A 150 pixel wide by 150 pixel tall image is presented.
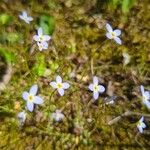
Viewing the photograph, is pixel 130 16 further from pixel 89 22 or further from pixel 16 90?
pixel 16 90

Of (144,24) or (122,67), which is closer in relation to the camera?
(122,67)

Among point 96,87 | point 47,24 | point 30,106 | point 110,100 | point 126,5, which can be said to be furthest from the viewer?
point 126,5

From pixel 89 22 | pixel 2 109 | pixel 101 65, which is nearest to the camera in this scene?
pixel 2 109

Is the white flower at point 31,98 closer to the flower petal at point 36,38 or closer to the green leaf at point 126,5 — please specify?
the flower petal at point 36,38

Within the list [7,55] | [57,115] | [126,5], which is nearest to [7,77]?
[7,55]

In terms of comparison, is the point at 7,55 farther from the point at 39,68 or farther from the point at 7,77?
the point at 39,68

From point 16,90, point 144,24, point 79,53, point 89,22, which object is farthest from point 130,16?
point 16,90

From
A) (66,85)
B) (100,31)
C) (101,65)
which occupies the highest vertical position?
(100,31)

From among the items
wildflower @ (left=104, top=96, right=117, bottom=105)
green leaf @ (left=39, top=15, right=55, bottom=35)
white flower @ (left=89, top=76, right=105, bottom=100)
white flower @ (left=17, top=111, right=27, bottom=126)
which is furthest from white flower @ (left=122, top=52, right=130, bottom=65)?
white flower @ (left=17, top=111, right=27, bottom=126)
